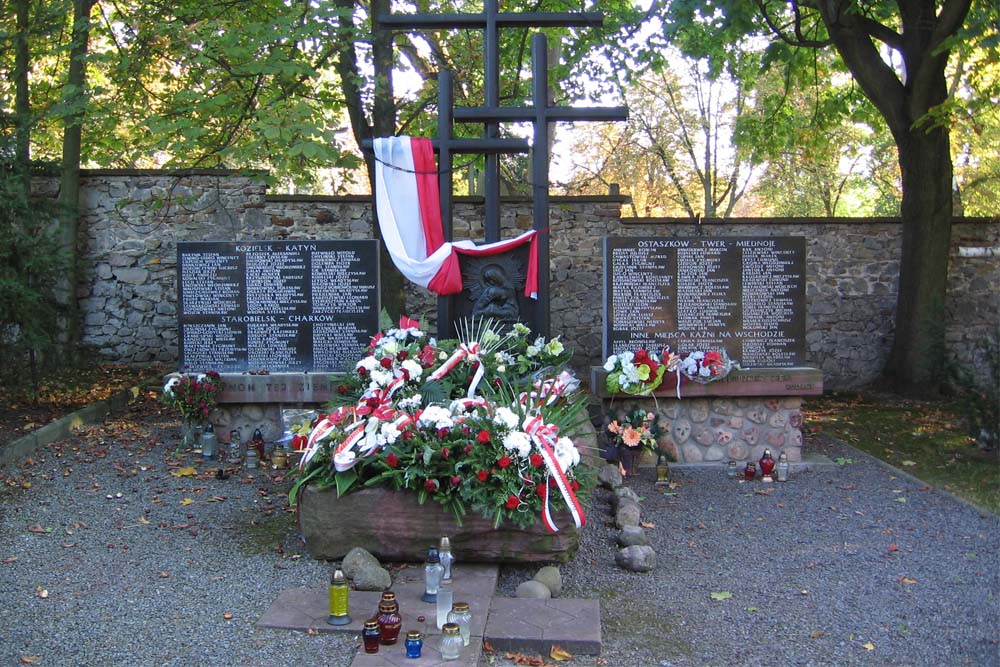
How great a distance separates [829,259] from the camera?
11.9 meters

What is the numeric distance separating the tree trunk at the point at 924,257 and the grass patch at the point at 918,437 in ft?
1.46

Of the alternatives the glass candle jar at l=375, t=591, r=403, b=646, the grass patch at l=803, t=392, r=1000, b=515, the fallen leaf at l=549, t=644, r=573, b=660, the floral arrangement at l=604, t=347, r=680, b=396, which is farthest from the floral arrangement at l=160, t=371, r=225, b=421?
the grass patch at l=803, t=392, r=1000, b=515

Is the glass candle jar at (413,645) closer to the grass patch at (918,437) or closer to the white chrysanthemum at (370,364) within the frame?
the white chrysanthemum at (370,364)

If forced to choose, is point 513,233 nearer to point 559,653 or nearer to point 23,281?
point 23,281

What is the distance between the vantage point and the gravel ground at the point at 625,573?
4.01 meters

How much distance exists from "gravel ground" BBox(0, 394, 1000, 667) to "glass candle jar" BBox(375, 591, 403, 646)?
0.18m

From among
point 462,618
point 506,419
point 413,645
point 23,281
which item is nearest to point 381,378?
point 506,419

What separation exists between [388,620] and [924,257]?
30.0ft

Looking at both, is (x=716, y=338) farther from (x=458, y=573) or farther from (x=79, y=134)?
(x=79, y=134)

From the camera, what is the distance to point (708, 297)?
8.04 meters

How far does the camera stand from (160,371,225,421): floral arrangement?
7.77m

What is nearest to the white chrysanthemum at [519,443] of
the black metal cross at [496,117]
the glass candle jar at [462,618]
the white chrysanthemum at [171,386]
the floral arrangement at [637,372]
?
the glass candle jar at [462,618]

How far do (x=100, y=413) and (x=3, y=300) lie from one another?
1642 mm

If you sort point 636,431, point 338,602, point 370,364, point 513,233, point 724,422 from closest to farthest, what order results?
point 338,602, point 370,364, point 636,431, point 724,422, point 513,233
